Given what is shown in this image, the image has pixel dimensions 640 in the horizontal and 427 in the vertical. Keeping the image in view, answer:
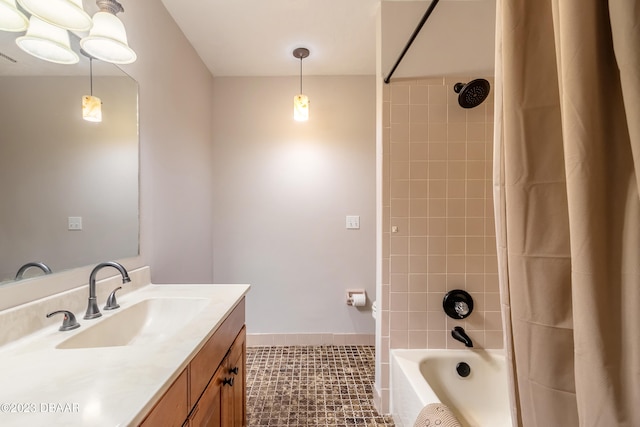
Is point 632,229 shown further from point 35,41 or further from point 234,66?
point 234,66

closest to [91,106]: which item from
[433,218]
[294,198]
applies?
[294,198]

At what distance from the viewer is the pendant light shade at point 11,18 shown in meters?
0.74

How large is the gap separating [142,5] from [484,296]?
2.59 meters

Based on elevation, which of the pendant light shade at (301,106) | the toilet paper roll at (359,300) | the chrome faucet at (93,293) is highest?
the pendant light shade at (301,106)

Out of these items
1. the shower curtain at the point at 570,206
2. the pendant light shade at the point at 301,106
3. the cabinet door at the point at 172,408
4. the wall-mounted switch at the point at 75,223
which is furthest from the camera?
the pendant light shade at the point at 301,106

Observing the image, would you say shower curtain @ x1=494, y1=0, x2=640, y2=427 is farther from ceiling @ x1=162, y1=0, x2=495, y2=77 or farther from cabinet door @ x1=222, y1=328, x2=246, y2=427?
ceiling @ x1=162, y1=0, x2=495, y2=77

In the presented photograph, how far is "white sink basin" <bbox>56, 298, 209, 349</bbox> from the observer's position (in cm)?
87

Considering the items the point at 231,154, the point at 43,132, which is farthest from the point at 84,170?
the point at 231,154

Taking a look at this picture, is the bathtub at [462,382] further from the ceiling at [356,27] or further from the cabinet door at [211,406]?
the ceiling at [356,27]

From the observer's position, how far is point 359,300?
2.25m

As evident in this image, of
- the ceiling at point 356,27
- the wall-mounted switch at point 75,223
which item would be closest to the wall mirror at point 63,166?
the wall-mounted switch at point 75,223

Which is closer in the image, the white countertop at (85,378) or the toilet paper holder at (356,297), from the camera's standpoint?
the white countertop at (85,378)

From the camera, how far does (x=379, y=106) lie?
5.32 feet

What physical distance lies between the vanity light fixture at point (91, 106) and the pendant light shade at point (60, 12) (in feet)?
0.70
